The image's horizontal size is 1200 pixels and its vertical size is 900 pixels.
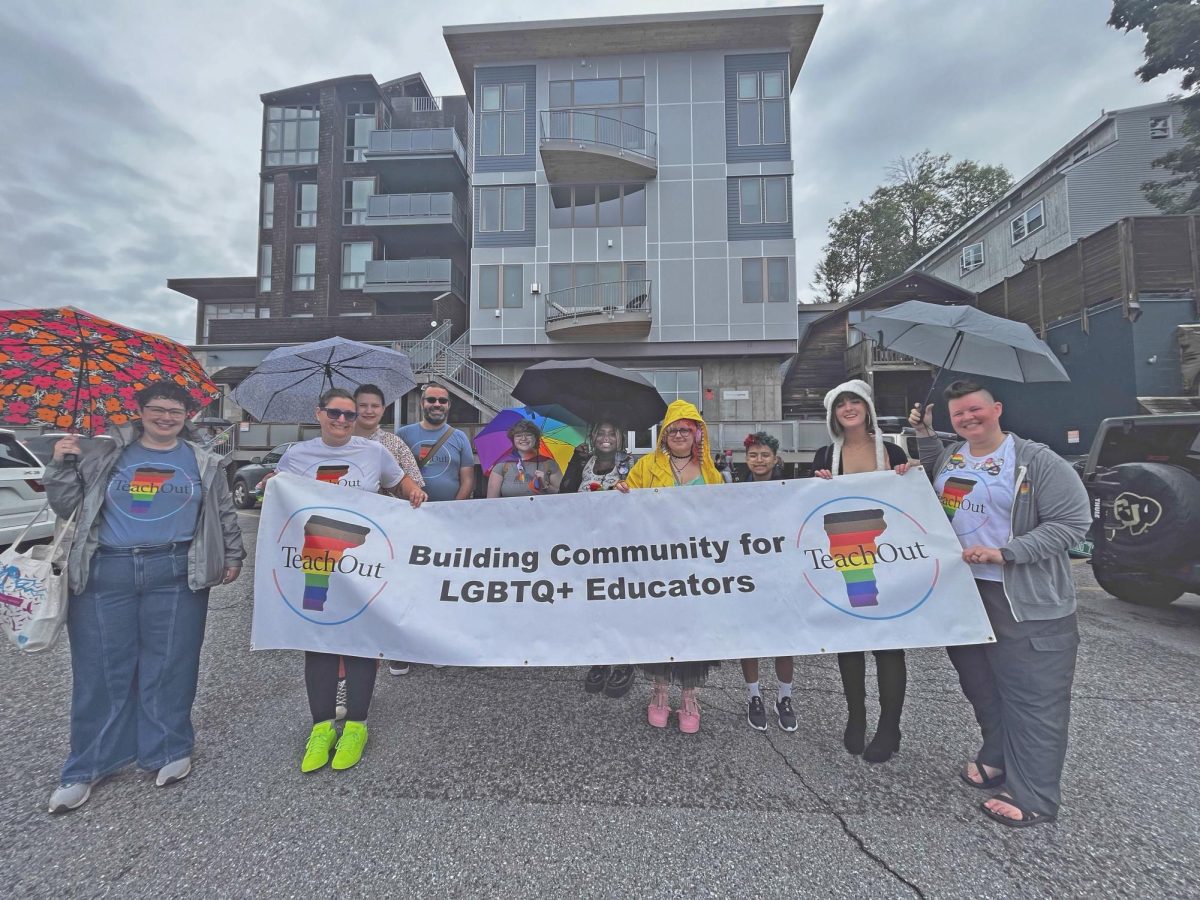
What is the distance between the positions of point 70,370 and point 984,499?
4828 millimetres

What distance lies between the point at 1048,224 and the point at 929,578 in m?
25.2

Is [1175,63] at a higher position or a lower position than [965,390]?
higher

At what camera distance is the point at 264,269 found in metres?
27.6

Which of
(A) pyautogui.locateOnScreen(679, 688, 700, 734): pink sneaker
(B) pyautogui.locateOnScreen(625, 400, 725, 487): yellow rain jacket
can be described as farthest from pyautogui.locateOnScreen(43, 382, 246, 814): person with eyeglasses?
(A) pyautogui.locateOnScreen(679, 688, 700, 734): pink sneaker

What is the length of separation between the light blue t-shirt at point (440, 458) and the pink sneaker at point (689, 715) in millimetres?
2271

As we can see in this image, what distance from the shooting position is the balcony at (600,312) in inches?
728

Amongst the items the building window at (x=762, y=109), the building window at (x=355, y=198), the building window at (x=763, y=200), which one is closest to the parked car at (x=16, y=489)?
the building window at (x=763, y=200)

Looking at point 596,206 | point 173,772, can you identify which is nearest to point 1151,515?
point 173,772

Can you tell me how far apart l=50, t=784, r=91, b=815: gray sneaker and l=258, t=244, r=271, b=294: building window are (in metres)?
30.6

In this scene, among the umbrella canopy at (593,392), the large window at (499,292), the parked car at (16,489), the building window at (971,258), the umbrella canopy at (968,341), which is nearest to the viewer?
the umbrella canopy at (968,341)

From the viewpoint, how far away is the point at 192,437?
2902mm

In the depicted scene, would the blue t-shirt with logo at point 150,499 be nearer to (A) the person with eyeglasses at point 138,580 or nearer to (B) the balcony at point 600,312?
(A) the person with eyeglasses at point 138,580

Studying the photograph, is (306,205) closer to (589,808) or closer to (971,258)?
(589,808)

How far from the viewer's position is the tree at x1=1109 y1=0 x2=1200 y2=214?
55.3ft
